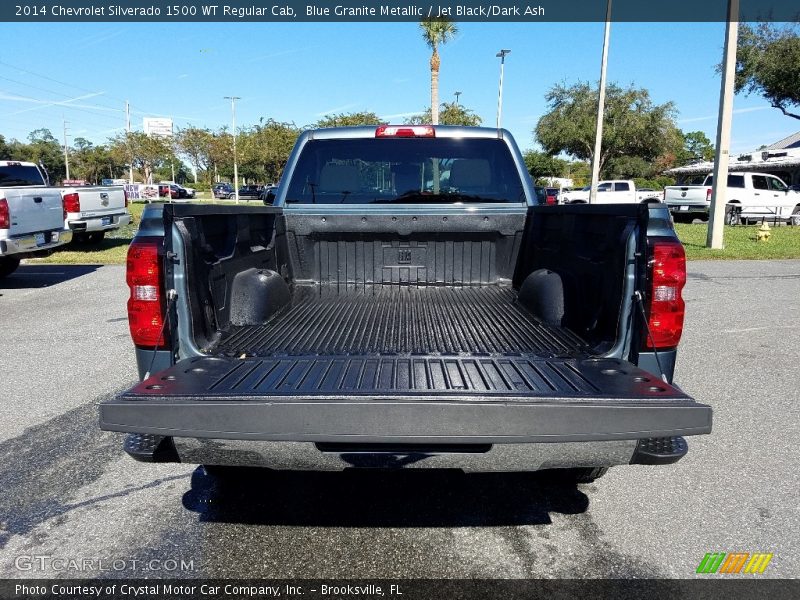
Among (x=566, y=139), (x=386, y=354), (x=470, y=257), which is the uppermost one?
(x=566, y=139)

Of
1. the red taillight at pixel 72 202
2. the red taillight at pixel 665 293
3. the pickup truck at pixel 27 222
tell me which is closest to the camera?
the red taillight at pixel 665 293

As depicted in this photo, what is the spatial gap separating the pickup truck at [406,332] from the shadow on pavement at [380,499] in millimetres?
247

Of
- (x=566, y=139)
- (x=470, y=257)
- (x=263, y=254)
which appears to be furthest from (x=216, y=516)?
(x=566, y=139)

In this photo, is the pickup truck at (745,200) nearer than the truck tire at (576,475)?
No

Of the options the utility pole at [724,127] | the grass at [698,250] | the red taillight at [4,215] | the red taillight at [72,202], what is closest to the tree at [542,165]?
the grass at [698,250]

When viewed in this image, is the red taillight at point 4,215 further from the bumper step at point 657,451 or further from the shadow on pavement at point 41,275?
the bumper step at point 657,451

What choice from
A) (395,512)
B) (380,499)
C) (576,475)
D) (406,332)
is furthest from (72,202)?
(576,475)

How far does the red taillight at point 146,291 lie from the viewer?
252cm

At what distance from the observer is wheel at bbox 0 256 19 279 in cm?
1047

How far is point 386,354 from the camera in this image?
2.74 meters

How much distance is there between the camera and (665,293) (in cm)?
255

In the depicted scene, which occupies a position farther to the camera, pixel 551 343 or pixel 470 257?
pixel 470 257

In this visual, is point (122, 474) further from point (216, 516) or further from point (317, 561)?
point (317, 561)

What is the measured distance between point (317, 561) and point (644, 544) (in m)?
1.51
